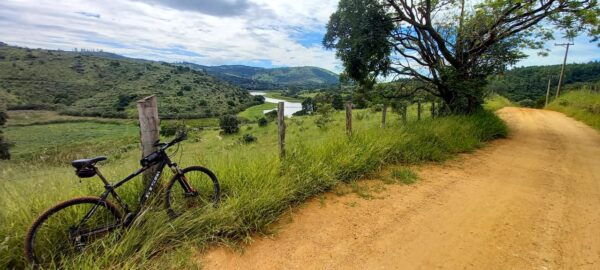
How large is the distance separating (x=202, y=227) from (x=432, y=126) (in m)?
7.07

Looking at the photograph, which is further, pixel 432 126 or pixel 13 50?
pixel 13 50

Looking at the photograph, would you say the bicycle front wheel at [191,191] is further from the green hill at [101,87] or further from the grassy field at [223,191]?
the green hill at [101,87]

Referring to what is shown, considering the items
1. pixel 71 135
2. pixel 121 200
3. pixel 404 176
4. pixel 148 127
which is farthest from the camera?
pixel 71 135

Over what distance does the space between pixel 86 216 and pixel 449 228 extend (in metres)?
4.00

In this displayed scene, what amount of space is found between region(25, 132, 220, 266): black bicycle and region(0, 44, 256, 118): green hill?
57.3 meters

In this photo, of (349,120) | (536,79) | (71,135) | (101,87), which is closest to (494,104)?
(349,120)

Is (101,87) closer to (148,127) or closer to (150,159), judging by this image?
(148,127)

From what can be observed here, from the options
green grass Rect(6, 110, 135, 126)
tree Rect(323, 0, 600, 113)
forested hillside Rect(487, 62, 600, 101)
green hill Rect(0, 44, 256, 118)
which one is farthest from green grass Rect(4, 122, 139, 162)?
forested hillside Rect(487, 62, 600, 101)

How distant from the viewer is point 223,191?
3959mm

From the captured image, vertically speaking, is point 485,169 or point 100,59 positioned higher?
point 100,59

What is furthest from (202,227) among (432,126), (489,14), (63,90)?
(63,90)

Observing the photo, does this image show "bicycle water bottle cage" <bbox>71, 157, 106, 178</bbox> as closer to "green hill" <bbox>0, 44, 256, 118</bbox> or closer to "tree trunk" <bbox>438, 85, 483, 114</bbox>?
"tree trunk" <bbox>438, 85, 483, 114</bbox>

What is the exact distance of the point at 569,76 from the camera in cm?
5416

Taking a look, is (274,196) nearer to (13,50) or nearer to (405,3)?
(405,3)
